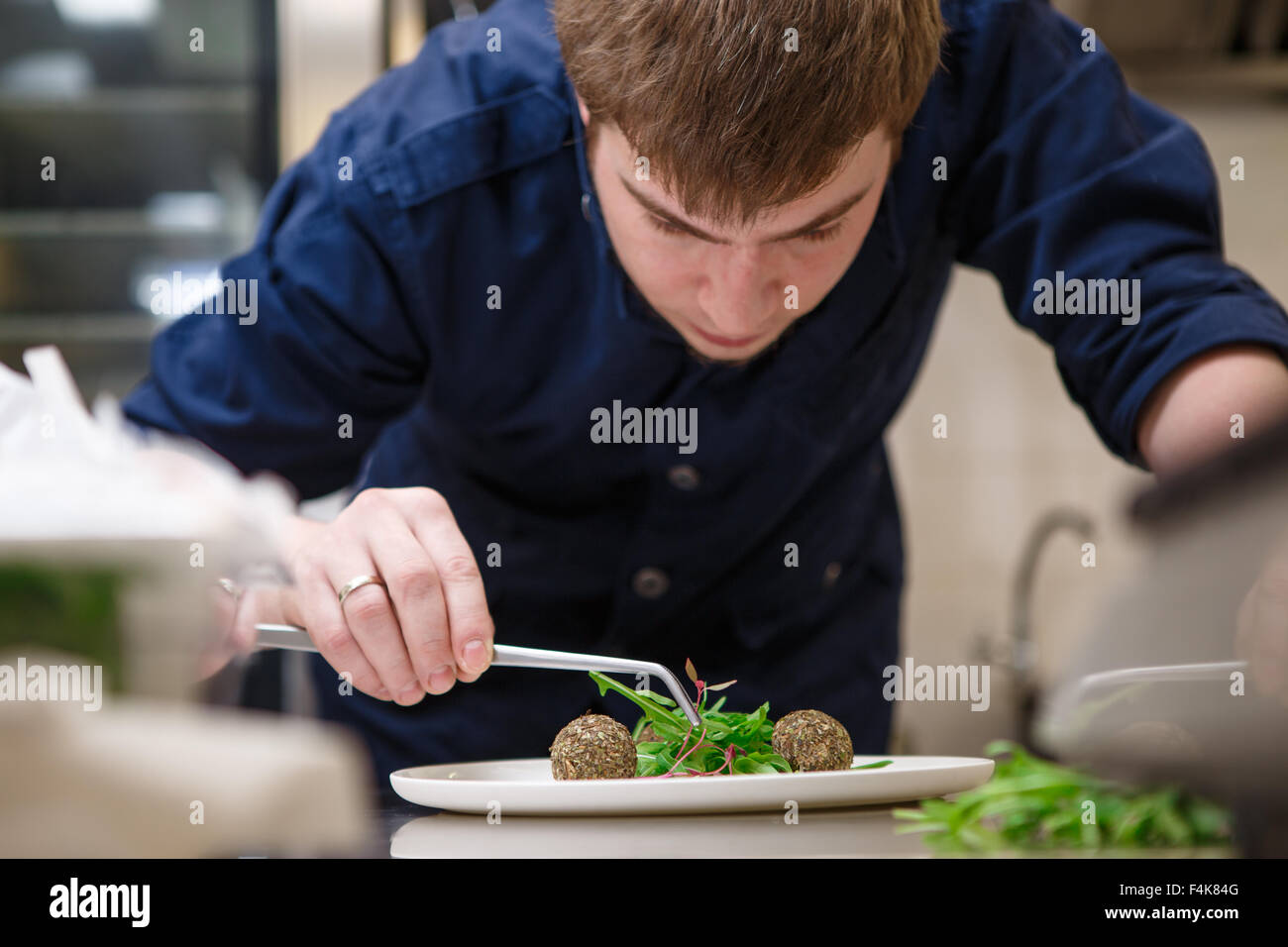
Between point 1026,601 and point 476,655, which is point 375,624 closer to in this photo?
point 476,655

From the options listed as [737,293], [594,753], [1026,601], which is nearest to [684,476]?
[737,293]

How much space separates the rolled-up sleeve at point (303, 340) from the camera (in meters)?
0.80

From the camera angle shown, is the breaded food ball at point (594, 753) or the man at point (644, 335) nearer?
the breaded food ball at point (594, 753)

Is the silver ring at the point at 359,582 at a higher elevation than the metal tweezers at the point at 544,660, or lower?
higher

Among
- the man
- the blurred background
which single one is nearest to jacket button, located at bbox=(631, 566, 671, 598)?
the man

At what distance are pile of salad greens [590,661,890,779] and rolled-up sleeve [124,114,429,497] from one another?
0.32 meters

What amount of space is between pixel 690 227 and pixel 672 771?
0.29 meters

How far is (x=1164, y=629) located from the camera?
34 cm

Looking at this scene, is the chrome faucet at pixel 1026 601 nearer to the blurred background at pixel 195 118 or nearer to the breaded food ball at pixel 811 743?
the blurred background at pixel 195 118

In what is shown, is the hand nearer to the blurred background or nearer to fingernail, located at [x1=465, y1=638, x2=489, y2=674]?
fingernail, located at [x1=465, y1=638, x2=489, y2=674]

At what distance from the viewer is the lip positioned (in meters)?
0.70

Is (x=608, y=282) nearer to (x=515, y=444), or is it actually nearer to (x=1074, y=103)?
(x=515, y=444)

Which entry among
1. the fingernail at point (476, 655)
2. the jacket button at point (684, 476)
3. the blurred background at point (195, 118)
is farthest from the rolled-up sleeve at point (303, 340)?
the blurred background at point (195, 118)
